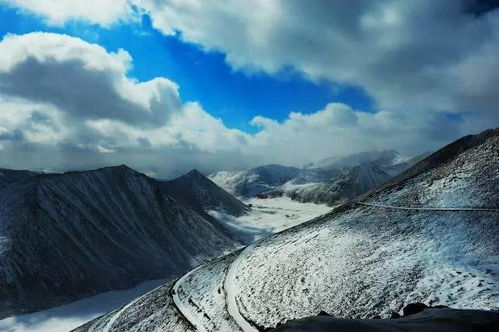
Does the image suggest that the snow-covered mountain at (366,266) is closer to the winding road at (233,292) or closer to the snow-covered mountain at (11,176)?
the winding road at (233,292)

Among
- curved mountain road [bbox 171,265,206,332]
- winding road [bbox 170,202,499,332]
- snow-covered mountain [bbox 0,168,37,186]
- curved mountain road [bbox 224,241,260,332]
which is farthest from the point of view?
snow-covered mountain [bbox 0,168,37,186]

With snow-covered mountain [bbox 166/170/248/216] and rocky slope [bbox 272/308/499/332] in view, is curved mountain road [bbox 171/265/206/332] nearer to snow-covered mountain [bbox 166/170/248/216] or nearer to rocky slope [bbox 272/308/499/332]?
rocky slope [bbox 272/308/499/332]

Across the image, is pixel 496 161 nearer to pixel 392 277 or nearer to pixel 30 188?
pixel 392 277

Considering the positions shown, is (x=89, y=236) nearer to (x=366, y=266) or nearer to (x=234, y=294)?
(x=234, y=294)

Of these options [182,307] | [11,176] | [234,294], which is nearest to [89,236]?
[11,176]

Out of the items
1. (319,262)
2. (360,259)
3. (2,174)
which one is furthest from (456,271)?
(2,174)

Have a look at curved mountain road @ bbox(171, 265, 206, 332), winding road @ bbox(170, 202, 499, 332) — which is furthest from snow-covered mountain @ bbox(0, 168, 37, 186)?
winding road @ bbox(170, 202, 499, 332)
